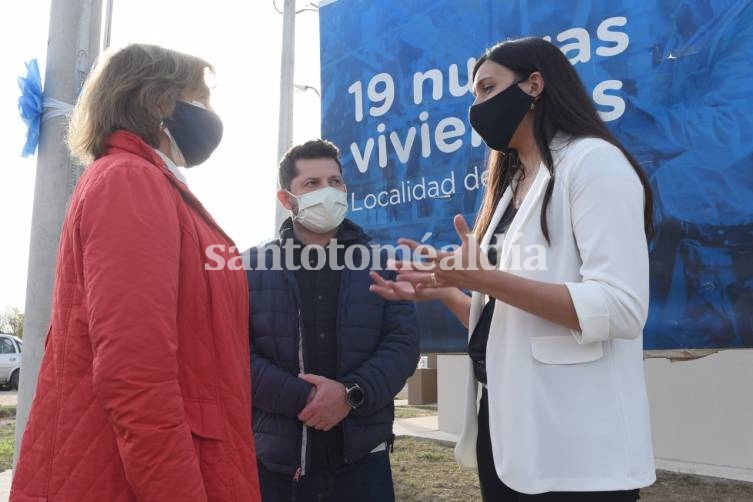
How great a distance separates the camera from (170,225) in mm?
1424

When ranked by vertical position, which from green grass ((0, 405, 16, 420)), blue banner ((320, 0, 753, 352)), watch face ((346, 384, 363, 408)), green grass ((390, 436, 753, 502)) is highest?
blue banner ((320, 0, 753, 352))

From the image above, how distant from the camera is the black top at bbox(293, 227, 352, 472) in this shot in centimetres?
232

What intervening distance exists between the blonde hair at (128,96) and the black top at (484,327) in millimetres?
903

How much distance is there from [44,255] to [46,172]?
1.13 ft

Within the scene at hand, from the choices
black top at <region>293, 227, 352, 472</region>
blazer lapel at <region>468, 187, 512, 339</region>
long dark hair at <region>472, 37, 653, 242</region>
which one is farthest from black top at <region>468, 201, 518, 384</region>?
black top at <region>293, 227, 352, 472</region>

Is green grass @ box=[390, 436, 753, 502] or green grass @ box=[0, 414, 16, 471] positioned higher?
green grass @ box=[390, 436, 753, 502]

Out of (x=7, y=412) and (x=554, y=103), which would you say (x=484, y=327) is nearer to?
(x=554, y=103)

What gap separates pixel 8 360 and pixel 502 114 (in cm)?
2118

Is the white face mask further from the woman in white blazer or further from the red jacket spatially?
the red jacket

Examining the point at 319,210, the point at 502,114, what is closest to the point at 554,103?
the point at 502,114

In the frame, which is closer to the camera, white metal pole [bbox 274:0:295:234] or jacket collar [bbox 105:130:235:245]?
jacket collar [bbox 105:130:235:245]

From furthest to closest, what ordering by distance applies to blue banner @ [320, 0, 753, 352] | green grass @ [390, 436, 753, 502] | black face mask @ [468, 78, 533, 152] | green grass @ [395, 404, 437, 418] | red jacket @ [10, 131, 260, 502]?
green grass @ [395, 404, 437, 418] → green grass @ [390, 436, 753, 502] → blue banner @ [320, 0, 753, 352] → black face mask @ [468, 78, 533, 152] → red jacket @ [10, 131, 260, 502]

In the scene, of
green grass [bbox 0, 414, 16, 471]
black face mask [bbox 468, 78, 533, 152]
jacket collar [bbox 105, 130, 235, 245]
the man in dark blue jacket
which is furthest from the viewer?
green grass [bbox 0, 414, 16, 471]

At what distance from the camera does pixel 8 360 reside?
1961cm
